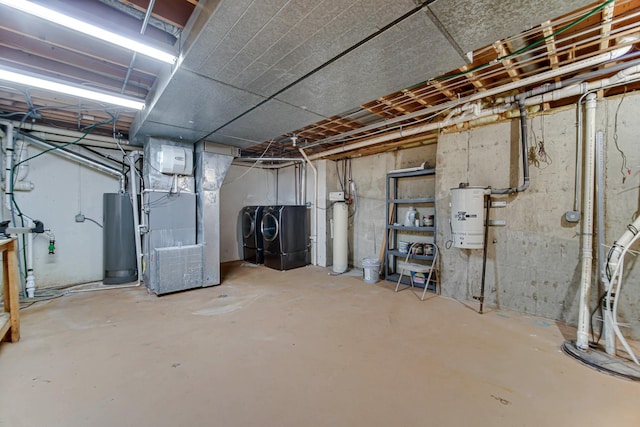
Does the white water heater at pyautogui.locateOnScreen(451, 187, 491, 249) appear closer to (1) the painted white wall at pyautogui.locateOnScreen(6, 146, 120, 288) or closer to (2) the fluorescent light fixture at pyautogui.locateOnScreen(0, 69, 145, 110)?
(2) the fluorescent light fixture at pyautogui.locateOnScreen(0, 69, 145, 110)

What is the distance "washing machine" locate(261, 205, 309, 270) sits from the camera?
5410mm

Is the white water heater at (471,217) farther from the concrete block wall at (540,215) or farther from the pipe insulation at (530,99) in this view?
the pipe insulation at (530,99)

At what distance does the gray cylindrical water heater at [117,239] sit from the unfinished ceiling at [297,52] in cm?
150

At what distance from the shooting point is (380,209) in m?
5.21

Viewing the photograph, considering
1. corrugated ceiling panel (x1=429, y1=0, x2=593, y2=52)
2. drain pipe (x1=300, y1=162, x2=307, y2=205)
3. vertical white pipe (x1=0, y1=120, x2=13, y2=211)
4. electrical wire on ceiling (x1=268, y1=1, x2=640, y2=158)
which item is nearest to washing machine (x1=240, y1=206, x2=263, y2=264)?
drain pipe (x1=300, y1=162, x2=307, y2=205)

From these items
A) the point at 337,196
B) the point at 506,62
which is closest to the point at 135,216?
the point at 337,196

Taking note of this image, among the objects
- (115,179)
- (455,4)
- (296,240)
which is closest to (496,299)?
(455,4)

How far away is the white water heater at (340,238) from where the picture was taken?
5188 mm

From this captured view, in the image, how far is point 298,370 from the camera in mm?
2018

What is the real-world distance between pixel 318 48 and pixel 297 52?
16 centimetres

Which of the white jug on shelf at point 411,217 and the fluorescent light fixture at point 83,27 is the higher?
the fluorescent light fixture at point 83,27

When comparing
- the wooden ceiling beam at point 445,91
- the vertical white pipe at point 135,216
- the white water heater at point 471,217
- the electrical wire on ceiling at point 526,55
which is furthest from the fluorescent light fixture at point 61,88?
the white water heater at point 471,217

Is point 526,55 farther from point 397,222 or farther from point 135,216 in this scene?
point 135,216

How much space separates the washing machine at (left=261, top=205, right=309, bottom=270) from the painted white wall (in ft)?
9.62
